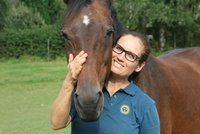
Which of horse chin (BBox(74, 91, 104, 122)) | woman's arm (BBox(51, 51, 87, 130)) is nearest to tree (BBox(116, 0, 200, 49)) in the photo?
woman's arm (BBox(51, 51, 87, 130))

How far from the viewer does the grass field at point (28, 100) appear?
8352 mm

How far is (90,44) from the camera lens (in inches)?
105

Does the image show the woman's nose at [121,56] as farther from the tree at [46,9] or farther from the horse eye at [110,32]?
the tree at [46,9]

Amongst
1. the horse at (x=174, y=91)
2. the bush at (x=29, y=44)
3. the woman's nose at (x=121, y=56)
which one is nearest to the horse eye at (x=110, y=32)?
the woman's nose at (x=121, y=56)

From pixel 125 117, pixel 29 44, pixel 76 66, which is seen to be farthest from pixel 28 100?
pixel 29 44

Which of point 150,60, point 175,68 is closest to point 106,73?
point 150,60

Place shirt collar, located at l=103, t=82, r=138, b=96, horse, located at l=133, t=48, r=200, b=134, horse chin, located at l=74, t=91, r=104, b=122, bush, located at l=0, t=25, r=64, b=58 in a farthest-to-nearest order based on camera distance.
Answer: bush, located at l=0, t=25, r=64, b=58 < horse, located at l=133, t=48, r=200, b=134 < shirt collar, located at l=103, t=82, r=138, b=96 < horse chin, located at l=74, t=91, r=104, b=122

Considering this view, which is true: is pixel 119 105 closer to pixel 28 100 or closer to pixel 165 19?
pixel 28 100

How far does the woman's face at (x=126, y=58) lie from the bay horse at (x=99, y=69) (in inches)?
2.0

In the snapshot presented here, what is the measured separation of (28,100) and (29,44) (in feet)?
53.7

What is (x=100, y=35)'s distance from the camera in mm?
2736

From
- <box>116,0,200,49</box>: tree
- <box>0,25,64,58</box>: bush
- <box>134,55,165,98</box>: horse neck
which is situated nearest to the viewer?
<box>134,55,165,98</box>: horse neck

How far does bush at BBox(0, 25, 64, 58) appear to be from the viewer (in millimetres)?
27344

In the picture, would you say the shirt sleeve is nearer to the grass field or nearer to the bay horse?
the bay horse
